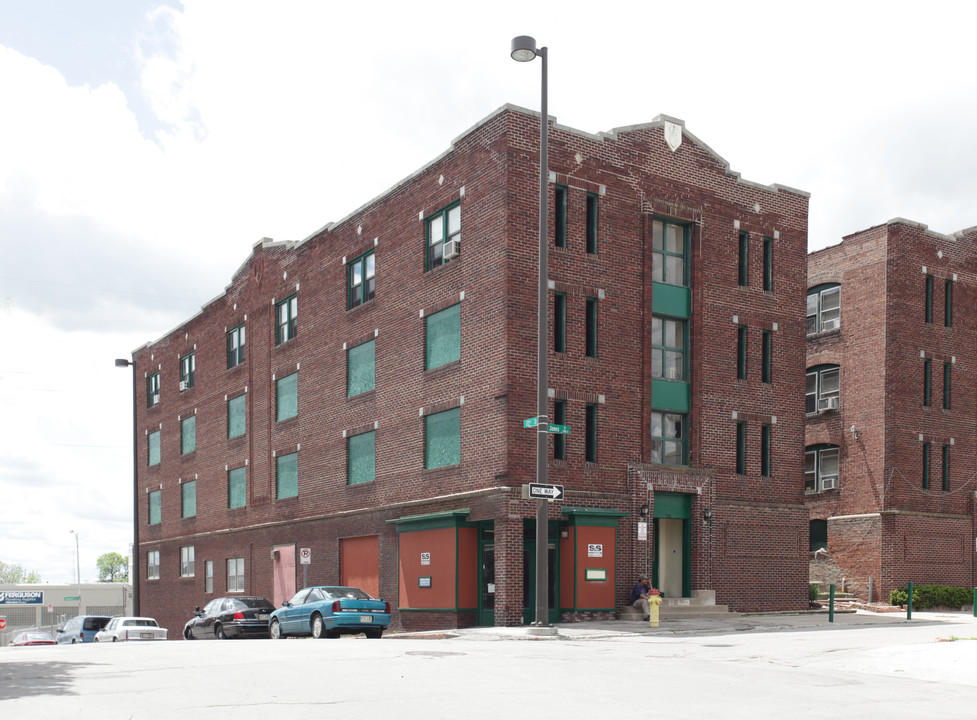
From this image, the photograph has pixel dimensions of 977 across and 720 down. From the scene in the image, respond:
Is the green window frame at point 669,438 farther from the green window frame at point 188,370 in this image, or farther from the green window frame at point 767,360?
the green window frame at point 188,370

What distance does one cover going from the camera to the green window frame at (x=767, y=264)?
35.4 metres

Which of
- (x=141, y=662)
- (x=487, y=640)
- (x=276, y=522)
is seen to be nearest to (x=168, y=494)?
(x=276, y=522)

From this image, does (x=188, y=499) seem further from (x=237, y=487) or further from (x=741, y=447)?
(x=741, y=447)

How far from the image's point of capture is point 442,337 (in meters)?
32.8

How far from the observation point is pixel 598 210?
31516 millimetres

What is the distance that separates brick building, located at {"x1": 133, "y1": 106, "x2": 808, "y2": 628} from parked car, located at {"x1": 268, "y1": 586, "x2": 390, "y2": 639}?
3.83 metres

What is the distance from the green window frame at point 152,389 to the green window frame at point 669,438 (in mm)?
35536

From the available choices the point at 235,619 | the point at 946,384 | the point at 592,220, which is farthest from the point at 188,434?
the point at 946,384

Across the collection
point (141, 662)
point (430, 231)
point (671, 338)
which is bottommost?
point (141, 662)

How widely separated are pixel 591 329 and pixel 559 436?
11.0 ft

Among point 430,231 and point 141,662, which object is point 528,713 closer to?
point 141,662

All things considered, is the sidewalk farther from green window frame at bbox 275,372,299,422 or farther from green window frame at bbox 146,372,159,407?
green window frame at bbox 146,372,159,407

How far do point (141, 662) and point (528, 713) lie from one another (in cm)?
793

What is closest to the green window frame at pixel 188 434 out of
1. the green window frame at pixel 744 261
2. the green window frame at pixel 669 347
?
the green window frame at pixel 669 347
